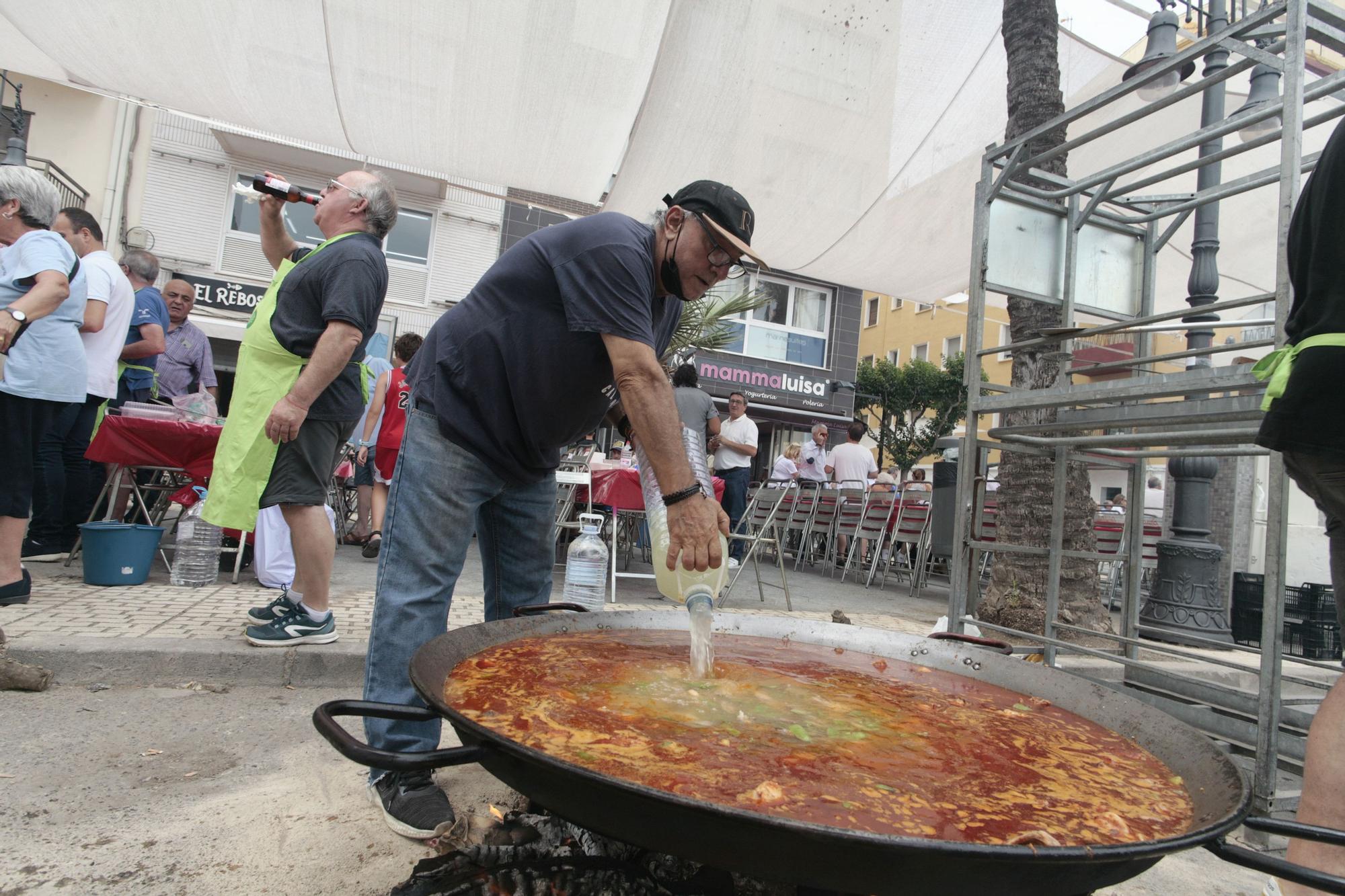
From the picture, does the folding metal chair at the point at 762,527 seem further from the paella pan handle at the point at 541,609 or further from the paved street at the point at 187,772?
the paella pan handle at the point at 541,609

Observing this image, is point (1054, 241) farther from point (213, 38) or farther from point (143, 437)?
point (213, 38)

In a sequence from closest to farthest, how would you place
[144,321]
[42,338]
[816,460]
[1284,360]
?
[1284,360] < [42,338] < [144,321] < [816,460]

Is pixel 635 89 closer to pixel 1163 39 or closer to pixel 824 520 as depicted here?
Result: pixel 1163 39

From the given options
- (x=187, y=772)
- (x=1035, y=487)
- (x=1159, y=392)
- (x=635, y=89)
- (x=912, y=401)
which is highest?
(x=912, y=401)

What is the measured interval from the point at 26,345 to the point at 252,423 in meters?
1.35

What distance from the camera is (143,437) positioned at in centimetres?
442

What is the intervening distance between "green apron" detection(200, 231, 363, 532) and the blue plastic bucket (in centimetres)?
157

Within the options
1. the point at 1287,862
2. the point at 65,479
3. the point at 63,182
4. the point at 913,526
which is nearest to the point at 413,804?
the point at 1287,862

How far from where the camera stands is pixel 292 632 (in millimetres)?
3266

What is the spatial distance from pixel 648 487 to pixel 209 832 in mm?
1376

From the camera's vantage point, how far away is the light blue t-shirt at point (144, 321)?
16.3 feet

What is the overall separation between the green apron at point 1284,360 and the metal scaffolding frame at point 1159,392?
50 centimetres

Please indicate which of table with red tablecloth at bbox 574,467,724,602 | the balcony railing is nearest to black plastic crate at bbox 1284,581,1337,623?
table with red tablecloth at bbox 574,467,724,602

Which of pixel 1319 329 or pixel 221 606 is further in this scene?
pixel 221 606
